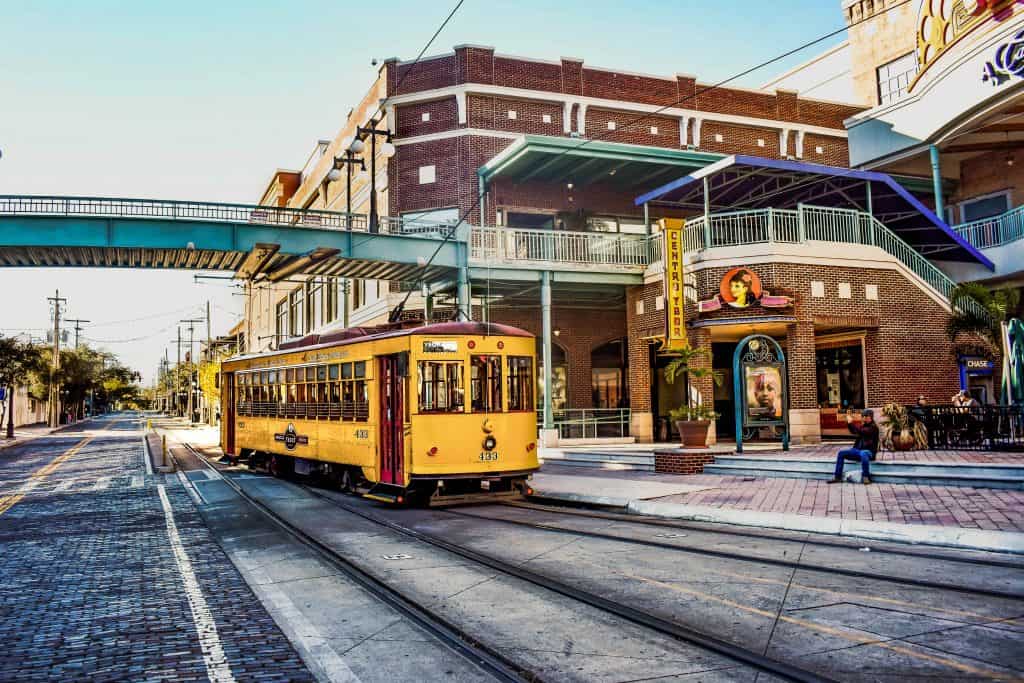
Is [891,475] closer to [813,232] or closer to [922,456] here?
[922,456]

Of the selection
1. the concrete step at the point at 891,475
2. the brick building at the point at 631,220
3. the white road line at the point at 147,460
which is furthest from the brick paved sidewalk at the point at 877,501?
the white road line at the point at 147,460

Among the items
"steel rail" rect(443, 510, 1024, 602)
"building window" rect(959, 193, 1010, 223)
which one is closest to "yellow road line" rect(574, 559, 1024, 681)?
"steel rail" rect(443, 510, 1024, 602)

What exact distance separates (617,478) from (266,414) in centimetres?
927

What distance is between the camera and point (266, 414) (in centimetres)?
2038

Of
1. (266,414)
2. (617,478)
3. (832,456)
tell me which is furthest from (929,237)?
(266,414)

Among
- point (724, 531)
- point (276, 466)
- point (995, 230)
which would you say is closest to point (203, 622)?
point (724, 531)

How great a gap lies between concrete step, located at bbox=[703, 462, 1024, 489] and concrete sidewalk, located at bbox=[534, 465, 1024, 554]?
23 centimetres

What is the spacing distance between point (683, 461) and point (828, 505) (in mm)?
5436

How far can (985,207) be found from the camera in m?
29.2

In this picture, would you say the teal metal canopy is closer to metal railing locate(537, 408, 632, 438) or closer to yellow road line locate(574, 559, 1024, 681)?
metal railing locate(537, 408, 632, 438)

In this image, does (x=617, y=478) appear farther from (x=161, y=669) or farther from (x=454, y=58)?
(x=454, y=58)

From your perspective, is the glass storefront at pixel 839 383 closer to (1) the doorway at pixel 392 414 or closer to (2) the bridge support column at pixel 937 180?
(2) the bridge support column at pixel 937 180

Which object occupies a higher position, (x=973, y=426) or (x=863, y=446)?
(x=973, y=426)

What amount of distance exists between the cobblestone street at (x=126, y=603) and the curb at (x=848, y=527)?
21.4 feet
